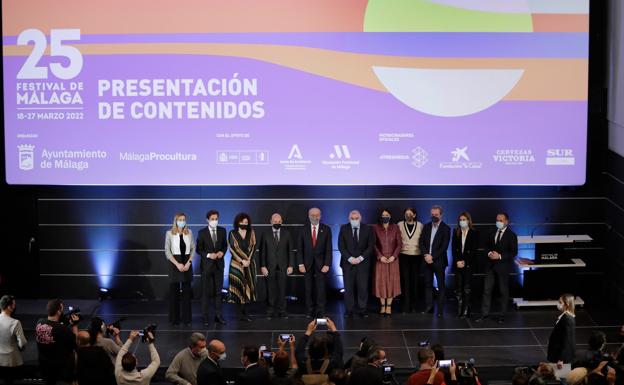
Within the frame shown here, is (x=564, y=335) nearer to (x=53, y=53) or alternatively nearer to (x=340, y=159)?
(x=340, y=159)

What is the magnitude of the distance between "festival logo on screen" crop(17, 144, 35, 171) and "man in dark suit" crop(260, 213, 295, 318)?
290 cm

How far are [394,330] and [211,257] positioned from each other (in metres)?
2.18

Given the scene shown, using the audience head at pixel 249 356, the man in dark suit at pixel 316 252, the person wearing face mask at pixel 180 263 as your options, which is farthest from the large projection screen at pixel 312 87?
the audience head at pixel 249 356

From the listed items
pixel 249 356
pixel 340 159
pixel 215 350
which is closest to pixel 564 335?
pixel 249 356

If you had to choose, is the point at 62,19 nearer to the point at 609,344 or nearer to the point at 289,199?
the point at 289,199

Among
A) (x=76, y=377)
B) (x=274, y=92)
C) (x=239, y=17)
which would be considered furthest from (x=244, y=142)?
(x=76, y=377)

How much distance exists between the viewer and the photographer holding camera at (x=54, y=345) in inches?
335

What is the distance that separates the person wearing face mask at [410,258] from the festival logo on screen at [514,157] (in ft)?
3.81

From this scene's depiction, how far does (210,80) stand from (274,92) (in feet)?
2.45

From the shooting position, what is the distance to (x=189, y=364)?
8023 mm

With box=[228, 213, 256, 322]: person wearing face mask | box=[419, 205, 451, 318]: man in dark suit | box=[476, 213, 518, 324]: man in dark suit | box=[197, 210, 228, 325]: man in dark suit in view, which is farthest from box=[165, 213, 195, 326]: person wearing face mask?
box=[476, 213, 518, 324]: man in dark suit

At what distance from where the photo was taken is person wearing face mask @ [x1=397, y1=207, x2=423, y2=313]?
11375mm

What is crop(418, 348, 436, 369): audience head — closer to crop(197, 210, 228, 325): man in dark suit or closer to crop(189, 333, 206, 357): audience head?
crop(189, 333, 206, 357): audience head

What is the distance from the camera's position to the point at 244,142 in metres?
11.4
